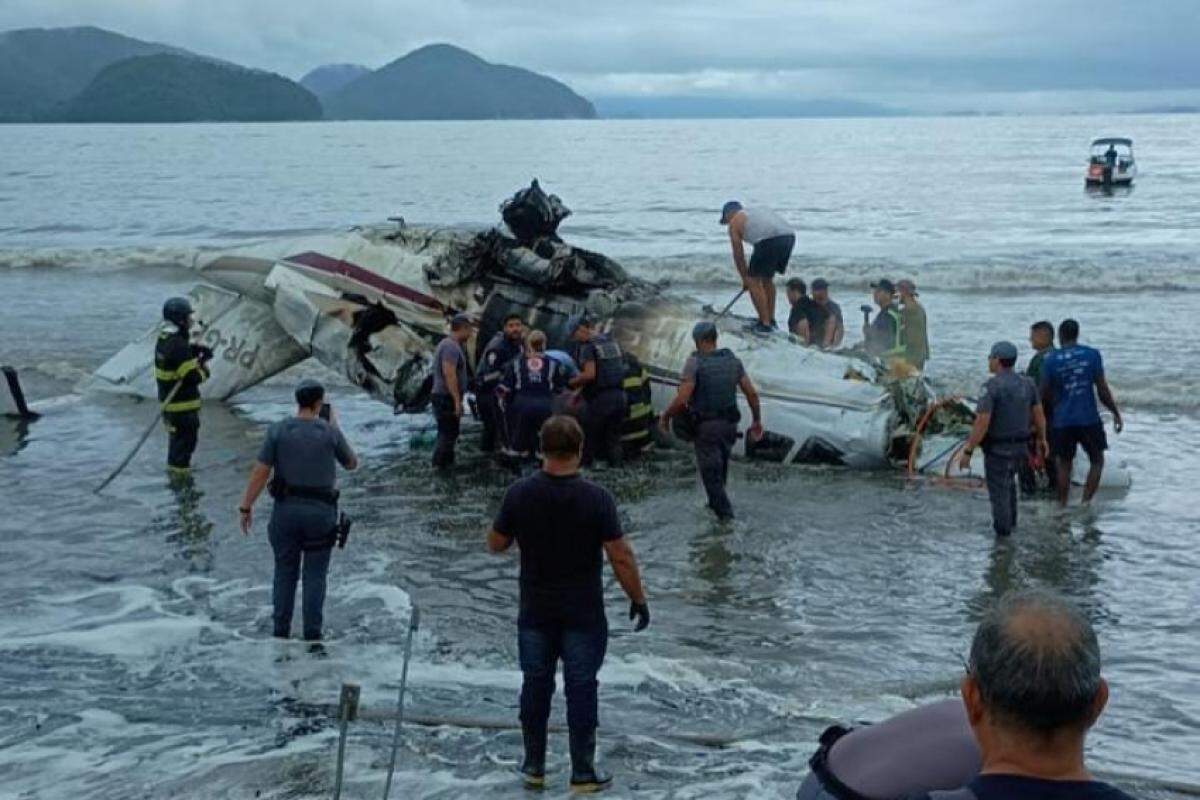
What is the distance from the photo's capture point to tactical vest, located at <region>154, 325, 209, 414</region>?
1311 cm

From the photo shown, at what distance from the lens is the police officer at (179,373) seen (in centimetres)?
1311

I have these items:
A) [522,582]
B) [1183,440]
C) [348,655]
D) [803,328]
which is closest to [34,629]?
[348,655]

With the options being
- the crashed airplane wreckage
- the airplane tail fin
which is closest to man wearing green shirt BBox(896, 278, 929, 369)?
the crashed airplane wreckage

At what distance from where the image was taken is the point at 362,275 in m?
16.0

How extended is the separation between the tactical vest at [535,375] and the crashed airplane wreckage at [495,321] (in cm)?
180

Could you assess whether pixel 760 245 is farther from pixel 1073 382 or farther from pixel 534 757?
pixel 534 757

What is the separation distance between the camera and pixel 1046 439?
12227mm

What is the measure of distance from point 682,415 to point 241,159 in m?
103

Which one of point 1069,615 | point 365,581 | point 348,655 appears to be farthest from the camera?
point 365,581

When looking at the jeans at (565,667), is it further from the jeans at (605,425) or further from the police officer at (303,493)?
the jeans at (605,425)

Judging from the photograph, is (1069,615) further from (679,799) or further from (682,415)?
(682,415)

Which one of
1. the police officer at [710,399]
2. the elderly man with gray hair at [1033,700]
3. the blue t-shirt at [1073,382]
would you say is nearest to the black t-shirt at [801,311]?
the blue t-shirt at [1073,382]

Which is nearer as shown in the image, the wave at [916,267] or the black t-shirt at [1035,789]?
the black t-shirt at [1035,789]

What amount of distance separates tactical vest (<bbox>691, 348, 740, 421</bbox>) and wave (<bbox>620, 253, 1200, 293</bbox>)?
21289 millimetres
